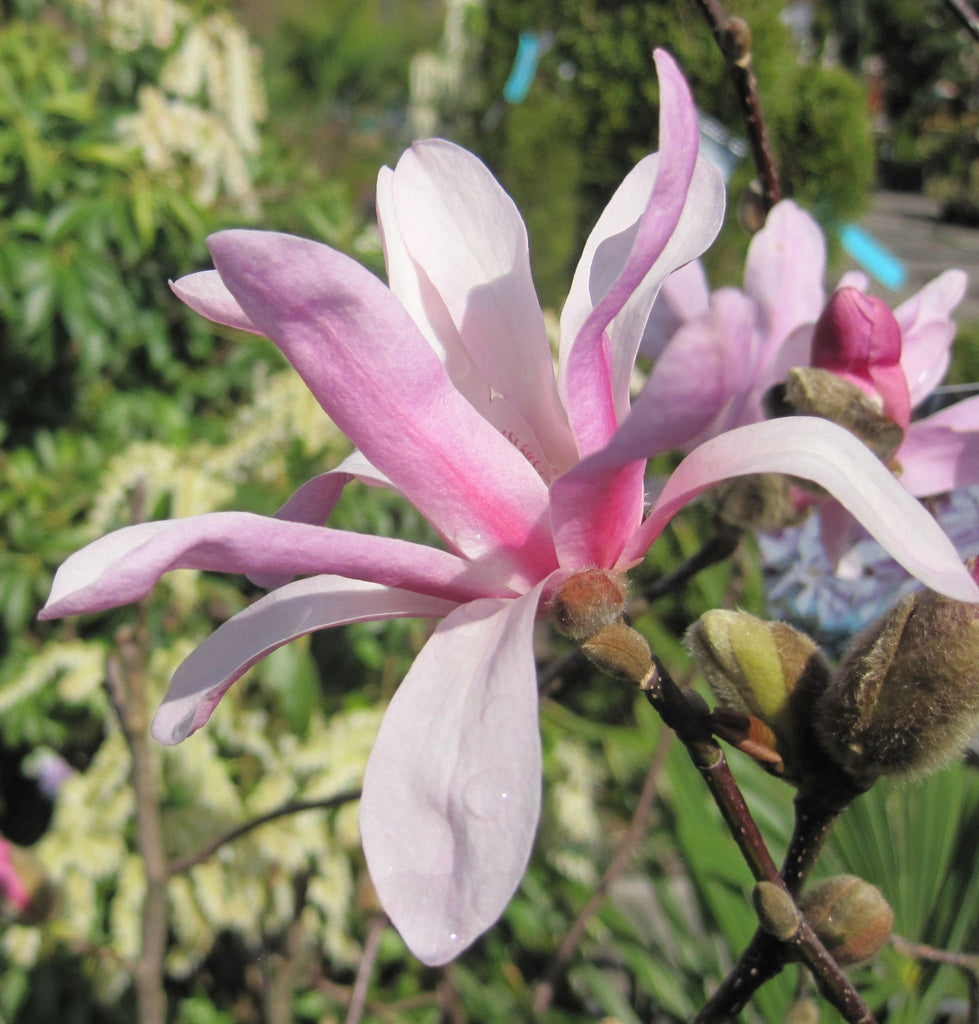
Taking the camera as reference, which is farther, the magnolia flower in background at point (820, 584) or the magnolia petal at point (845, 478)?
the magnolia flower in background at point (820, 584)

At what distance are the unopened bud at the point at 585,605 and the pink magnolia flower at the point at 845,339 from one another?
0.39 feet

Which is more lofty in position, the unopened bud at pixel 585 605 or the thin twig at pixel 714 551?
the unopened bud at pixel 585 605

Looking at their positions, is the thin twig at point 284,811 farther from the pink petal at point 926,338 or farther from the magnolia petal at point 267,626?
the pink petal at point 926,338

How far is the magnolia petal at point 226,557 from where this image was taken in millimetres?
291

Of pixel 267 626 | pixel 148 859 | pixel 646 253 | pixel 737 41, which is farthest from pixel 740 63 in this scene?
pixel 148 859

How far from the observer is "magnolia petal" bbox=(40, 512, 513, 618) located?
291 millimetres

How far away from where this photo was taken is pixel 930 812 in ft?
2.87

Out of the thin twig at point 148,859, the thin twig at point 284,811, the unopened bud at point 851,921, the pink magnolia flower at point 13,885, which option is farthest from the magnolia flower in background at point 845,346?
the pink magnolia flower at point 13,885

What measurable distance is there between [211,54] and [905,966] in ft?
6.92

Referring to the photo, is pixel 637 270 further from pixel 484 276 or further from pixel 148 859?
pixel 148 859

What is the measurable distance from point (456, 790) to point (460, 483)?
0.37 ft

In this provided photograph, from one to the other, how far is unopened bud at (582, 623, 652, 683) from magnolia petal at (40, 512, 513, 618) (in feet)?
0.19

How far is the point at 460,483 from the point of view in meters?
0.35

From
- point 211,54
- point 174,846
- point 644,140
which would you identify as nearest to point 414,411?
point 174,846
